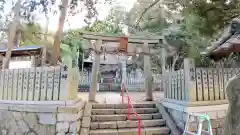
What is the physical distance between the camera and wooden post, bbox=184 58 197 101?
487 centimetres

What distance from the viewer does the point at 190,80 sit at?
4926mm

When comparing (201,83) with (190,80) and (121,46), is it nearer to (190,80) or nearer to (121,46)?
(190,80)

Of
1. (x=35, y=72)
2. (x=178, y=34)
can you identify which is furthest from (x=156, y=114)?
(x=178, y=34)

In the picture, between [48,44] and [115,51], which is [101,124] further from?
[48,44]

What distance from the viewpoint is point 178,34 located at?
1568cm

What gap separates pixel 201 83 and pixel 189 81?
332mm

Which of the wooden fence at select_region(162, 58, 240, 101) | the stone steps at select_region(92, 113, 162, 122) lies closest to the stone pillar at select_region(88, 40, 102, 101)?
the stone steps at select_region(92, 113, 162, 122)

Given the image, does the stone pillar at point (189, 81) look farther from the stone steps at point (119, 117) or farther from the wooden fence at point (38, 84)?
the wooden fence at point (38, 84)

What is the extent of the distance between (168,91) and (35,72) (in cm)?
362

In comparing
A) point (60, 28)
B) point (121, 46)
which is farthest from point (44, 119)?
point (121, 46)

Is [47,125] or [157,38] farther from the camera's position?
[157,38]

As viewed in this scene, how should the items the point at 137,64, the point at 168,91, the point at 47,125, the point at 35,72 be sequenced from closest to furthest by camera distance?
the point at 47,125 < the point at 35,72 < the point at 168,91 < the point at 137,64

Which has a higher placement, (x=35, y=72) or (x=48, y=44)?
(x=48, y=44)

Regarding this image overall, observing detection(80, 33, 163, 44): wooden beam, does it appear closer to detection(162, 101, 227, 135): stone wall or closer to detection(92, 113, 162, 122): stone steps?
detection(92, 113, 162, 122): stone steps
